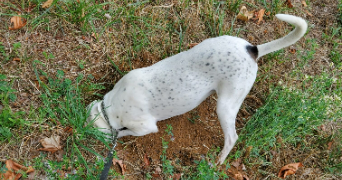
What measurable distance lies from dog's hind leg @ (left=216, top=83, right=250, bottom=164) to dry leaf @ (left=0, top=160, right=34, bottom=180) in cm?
168

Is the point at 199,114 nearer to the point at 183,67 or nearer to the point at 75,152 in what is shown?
the point at 183,67

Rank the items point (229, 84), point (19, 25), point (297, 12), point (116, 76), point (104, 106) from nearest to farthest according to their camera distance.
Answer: point (229, 84) < point (104, 106) < point (19, 25) < point (116, 76) < point (297, 12)

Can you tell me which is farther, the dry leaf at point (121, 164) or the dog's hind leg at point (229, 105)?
the dry leaf at point (121, 164)

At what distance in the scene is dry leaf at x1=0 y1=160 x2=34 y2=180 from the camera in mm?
2350

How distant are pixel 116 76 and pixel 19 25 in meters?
1.09

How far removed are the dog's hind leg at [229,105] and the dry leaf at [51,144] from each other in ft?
4.73

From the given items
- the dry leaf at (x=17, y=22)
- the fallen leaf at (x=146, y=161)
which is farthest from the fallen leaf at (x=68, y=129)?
the dry leaf at (x=17, y=22)

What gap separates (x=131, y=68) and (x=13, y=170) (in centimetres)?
151

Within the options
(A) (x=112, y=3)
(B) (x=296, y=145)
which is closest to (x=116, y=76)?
(A) (x=112, y=3)

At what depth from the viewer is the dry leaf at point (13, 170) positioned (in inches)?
92.5

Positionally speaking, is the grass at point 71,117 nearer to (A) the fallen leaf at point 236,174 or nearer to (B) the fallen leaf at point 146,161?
(B) the fallen leaf at point 146,161

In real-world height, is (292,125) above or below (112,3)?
below

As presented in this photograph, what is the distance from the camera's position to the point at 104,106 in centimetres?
273

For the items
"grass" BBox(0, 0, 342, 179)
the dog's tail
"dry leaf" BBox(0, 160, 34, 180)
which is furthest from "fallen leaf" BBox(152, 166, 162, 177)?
the dog's tail
